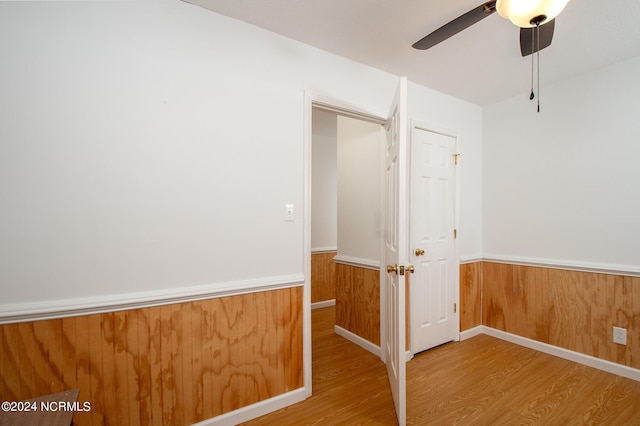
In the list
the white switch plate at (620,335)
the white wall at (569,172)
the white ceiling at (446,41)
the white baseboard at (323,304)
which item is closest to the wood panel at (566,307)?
the white switch plate at (620,335)

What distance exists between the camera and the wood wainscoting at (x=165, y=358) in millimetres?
1320

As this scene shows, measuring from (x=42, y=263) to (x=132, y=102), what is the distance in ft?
2.94

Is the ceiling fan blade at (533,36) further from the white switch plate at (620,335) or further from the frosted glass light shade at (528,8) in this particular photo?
the white switch plate at (620,335)

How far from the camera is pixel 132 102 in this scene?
151cm

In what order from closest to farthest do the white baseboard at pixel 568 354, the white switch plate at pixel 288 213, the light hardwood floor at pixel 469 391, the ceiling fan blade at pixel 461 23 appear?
the ceiling fan blade at pixel 461 23
the light hardwood floor at pixel 469 391
the white switch plate at pixel 288 213
the white baseboard at pixel 568 354

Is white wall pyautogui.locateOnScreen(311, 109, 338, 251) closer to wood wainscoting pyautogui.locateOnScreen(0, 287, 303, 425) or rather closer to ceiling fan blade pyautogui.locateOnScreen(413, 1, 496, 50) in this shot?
wood wainscoting pyautogui.locateOnScreen(0, 287, 303, 425)

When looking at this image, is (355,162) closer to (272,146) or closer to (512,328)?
(272,146)

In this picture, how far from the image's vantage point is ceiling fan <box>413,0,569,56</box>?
3.57 feet

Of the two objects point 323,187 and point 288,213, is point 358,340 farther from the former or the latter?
point 323,187

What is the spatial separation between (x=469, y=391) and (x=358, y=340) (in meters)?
1.05

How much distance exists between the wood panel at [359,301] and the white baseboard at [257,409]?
0.96 m

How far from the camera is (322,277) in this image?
420 cm

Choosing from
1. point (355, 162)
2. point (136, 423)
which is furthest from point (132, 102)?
point (355, 162)

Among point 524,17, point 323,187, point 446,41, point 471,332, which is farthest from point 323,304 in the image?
point 524,17
